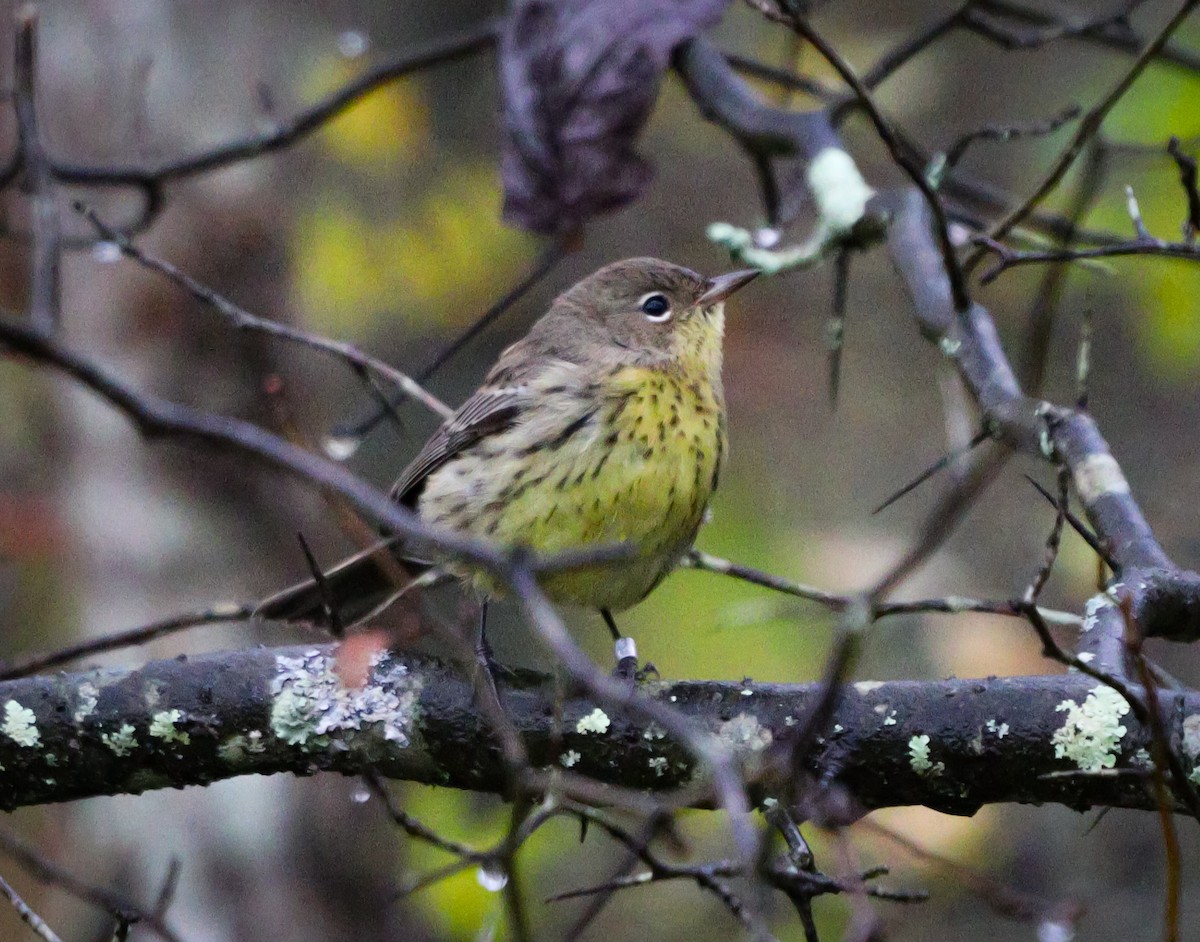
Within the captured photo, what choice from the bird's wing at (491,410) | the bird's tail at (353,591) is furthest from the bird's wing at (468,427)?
the bird's tail at (353,591)

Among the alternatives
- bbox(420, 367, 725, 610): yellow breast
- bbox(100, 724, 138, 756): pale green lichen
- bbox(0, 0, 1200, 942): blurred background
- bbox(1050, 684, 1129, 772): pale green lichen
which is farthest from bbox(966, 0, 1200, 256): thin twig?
bbox(100, 724, 138, 756): pale green lichen

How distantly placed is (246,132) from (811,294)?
485 cm

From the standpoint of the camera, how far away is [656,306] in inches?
204

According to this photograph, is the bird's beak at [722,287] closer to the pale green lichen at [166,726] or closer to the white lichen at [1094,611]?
the white lichen at [1094,611]

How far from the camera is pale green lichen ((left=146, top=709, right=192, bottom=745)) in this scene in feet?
11.2

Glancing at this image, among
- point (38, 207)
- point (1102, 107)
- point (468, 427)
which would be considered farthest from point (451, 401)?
point (38, 207)

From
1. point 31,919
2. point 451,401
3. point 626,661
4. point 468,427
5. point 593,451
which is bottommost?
point 31,919

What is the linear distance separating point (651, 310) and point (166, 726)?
7.90 feet

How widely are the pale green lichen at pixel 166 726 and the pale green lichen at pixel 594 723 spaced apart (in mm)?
910

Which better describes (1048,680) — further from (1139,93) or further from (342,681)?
(1139,93)

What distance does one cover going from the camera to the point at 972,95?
33.4 ft

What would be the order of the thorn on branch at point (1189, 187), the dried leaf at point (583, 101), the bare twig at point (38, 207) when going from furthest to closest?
the dried leaf at point (583, 101), the thorn on branch at point (1189, 187), the bare twig at point (38, 207)

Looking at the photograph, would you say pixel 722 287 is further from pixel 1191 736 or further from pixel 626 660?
pixel 1191 736

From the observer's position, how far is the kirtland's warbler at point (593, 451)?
4289mm
